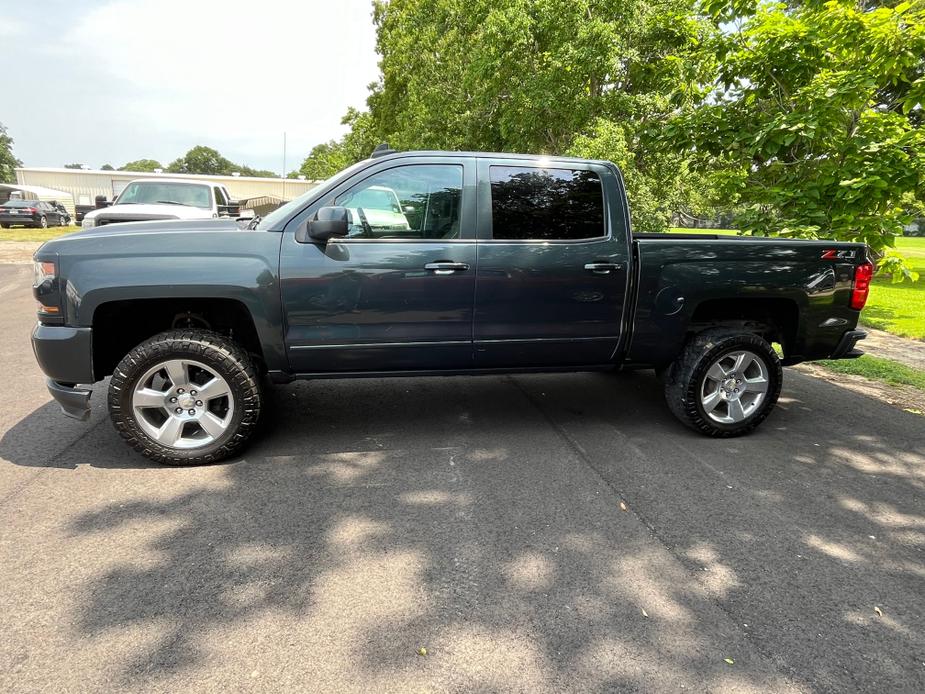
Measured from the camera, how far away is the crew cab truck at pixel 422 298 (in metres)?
3.61

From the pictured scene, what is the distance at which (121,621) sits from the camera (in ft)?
7.64

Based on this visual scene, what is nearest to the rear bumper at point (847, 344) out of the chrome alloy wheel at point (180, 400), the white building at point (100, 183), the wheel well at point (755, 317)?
the wheel well at point (755, 317)

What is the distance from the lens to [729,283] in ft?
13.9

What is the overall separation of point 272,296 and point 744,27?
628 centimetres

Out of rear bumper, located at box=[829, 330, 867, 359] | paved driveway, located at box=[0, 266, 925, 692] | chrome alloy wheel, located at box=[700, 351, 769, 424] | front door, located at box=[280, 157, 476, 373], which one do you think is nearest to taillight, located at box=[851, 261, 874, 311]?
rear bumper, located at box=[829, 330, 867, 359]

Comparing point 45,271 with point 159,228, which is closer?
point 45,271

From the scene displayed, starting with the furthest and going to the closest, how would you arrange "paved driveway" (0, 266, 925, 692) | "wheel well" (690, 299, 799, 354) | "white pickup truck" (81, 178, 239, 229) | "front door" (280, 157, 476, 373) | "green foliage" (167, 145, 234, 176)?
"green foliage" (167, 145, 234, 176), "white pickup truck" (81, 178, 239, 229), "wheel well" (690, 299, 799, 354), "front door" (280, 157, 476, 373), "paved driveway" (0, 266, 925, 692)

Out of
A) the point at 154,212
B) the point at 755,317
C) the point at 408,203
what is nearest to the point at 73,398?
the point at 408,203

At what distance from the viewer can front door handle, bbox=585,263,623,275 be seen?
4051 millimetres

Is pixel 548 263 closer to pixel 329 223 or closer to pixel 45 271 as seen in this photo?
pixel 329 223

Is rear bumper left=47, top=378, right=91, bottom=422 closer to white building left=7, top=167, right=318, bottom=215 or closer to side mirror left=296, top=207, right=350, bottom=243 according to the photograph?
side mirror left=296, top=207, right=350, bottom=243

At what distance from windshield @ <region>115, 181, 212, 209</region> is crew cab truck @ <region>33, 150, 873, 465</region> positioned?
319 inches

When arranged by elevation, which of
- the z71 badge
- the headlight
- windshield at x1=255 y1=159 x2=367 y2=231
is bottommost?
the headlight

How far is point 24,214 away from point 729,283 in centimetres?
3466
